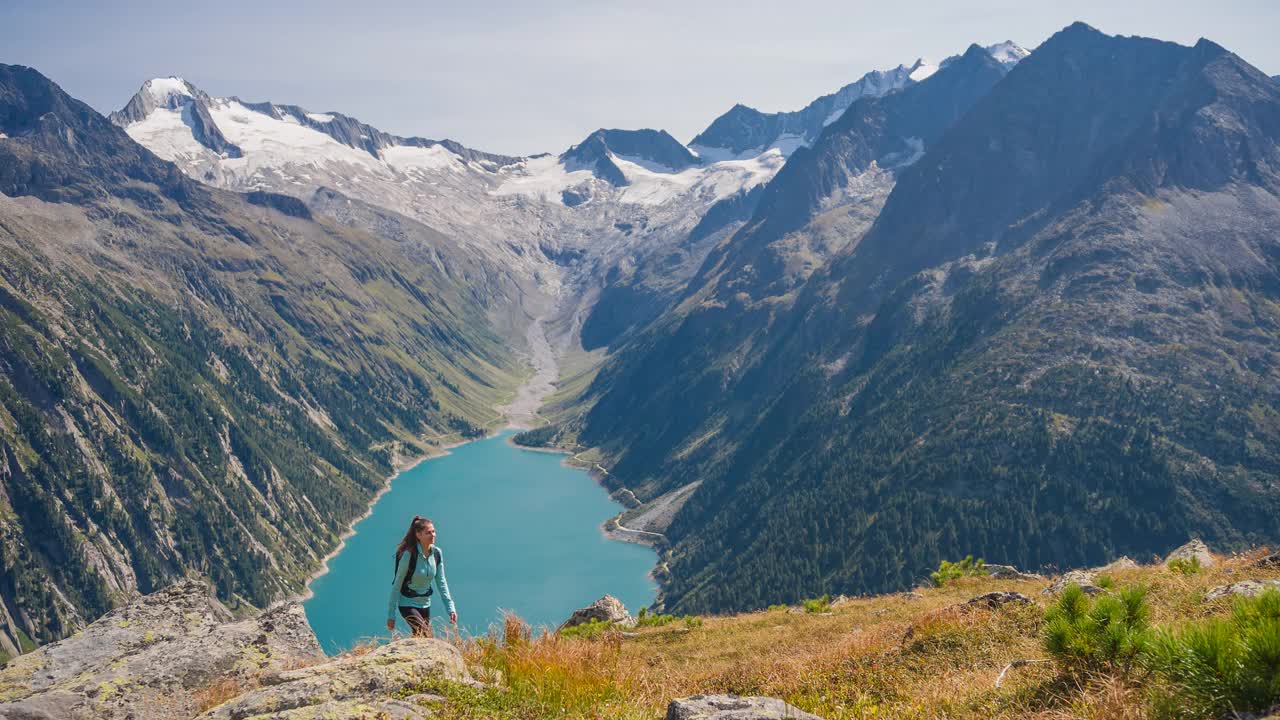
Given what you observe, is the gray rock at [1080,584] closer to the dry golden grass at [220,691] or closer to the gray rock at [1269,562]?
Result: the gray rock at [1269,562]

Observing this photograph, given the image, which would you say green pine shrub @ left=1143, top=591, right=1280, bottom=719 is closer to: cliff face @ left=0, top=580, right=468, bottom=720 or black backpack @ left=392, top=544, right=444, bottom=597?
cliff face @ left=0, top=580, right=468, bottom=720

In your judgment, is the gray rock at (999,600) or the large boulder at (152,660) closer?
the large boulder at (152,660)

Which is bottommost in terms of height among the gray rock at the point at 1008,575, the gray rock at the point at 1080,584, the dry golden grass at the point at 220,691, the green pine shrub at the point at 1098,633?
the gray rock at the point at 1008,575

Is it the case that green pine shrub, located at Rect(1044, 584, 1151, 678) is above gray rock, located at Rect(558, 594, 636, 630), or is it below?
above

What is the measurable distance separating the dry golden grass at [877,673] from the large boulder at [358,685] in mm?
766

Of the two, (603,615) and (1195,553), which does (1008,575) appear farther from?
(603,615)

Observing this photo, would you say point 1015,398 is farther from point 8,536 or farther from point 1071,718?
point 8,536

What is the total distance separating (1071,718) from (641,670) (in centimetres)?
672

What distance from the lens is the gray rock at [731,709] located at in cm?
833

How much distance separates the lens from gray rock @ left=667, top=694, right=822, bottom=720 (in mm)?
8328

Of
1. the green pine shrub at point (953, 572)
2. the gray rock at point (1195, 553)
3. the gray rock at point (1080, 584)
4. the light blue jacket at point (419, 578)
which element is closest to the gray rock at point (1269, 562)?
the gray rock at point (1080, 584)

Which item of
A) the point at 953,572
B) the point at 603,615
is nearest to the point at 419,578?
the point at 603,615

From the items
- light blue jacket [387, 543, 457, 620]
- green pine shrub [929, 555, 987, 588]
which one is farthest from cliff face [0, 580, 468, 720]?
green pine shrub [929, 555, 987, 588]

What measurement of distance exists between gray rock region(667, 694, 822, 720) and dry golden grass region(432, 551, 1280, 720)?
75 centimetres
